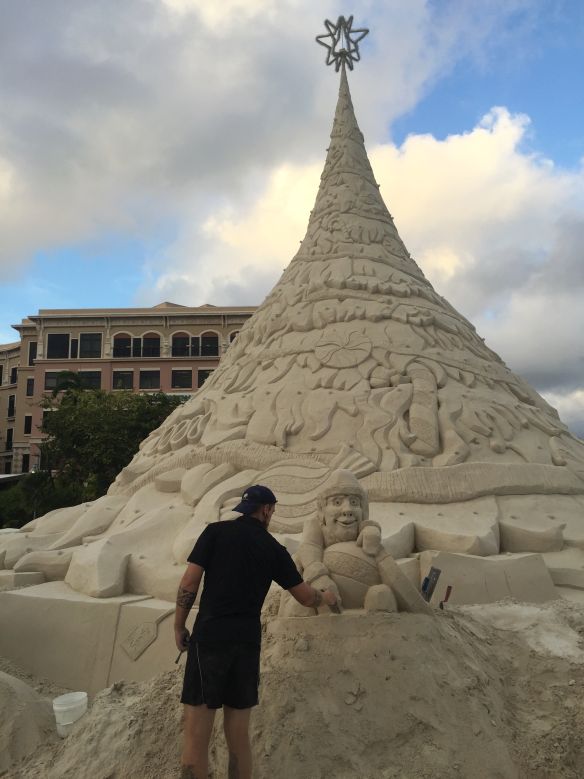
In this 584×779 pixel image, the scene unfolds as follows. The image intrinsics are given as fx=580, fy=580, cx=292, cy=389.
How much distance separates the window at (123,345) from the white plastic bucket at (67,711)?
952 inches

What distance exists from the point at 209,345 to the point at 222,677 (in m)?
24.4

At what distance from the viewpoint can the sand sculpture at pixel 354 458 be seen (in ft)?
13.3

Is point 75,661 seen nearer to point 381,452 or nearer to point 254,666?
point 254,666

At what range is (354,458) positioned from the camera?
188 inches

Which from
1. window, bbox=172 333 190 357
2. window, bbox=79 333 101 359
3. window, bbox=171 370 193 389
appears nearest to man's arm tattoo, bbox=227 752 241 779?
window, bbox=171 370 193 389

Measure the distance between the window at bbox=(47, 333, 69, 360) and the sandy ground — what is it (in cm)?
2527

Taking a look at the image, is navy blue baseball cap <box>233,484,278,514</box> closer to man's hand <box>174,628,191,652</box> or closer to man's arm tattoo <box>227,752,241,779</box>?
man's hand <box>174,628,191,652</box>

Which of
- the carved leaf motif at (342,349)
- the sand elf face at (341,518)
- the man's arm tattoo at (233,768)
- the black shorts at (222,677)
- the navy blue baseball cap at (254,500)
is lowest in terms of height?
the man's arm tattoo at (233,768)

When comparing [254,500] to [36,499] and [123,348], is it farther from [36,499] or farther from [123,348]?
[123,348]

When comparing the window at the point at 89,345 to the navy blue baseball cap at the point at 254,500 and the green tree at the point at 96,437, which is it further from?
the navy blue baseball cap at the point at 254,500

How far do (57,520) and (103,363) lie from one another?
21.1m

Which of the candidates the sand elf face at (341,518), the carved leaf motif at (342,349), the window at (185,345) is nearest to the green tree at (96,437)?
the carved leaf motif at (342,349)

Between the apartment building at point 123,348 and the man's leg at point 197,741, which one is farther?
the apartment building at point 123,348

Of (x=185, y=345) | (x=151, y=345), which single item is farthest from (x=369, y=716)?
(x=151, y=345)
